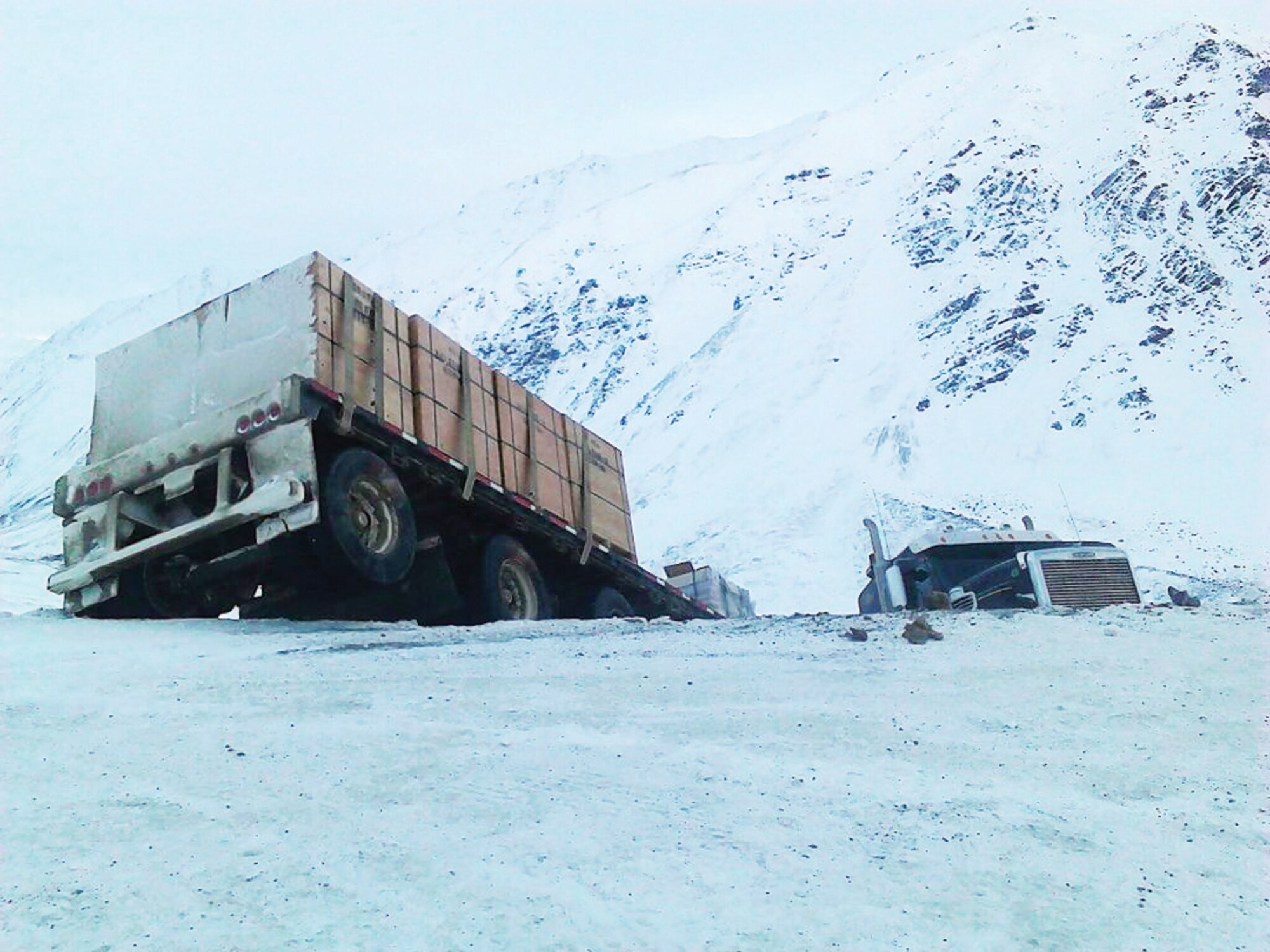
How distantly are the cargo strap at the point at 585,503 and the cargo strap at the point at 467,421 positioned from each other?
2.15 meters

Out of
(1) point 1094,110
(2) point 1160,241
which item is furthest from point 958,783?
(1) point 1094,110

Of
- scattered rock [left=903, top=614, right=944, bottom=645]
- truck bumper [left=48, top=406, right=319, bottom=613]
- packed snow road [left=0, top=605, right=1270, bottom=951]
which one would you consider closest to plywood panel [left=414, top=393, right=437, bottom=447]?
truck bumper [left=48, top=406, right=319, bottom=613]

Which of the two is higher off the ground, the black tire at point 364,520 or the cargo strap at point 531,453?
the cargo strap at point 531,453

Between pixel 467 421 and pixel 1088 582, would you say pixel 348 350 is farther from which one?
pixel 1088 582

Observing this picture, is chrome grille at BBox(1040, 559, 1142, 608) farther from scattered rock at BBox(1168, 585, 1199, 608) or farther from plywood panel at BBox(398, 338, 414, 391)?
plywood panel at BBox(398, 338, 414, 391)

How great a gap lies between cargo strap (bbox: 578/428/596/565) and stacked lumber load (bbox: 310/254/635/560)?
0.6 inches

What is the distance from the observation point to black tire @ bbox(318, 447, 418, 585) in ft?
31.0

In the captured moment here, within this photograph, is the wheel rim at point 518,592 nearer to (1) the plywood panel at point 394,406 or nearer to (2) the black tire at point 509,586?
(2) the black tire at point 509,586

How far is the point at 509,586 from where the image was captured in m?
12.1

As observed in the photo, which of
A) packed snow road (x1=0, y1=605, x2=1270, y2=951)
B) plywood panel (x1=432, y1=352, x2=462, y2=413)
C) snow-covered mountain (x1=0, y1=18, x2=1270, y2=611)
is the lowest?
packed snow road (x1=0, y1=605, x2=1270, y2=951)

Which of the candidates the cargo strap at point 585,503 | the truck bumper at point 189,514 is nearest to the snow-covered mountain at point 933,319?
the cargo strap at point 585,503

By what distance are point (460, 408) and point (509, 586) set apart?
175cm

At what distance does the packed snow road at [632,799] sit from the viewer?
3.87m

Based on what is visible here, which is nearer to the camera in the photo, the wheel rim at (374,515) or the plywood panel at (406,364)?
the wheel rim at (374,515)
